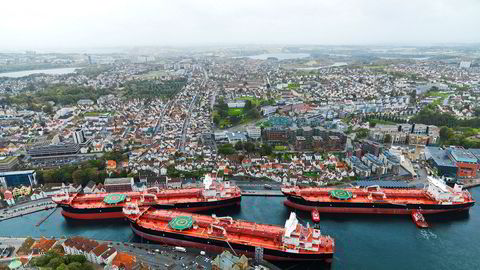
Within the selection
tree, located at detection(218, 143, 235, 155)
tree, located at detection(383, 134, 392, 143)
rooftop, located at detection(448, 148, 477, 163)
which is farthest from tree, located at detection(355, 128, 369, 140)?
tree, located at detection(218, 143, 235, 155)

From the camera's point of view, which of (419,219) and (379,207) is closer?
(419,219)

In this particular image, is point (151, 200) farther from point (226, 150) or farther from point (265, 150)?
point (265, 150)

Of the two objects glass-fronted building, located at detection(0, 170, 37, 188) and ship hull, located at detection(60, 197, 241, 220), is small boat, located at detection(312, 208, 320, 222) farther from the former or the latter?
glass-fronted building, located at detection(0, 170, 37, 188)

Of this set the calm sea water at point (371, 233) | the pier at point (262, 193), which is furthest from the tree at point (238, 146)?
the calm sea water at point (371, 233)

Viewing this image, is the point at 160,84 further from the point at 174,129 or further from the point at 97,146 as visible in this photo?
the point at 97,146

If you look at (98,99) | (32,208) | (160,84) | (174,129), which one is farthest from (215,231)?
(160,84)

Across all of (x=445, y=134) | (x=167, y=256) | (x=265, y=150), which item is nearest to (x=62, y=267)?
(x=167, y=256)
